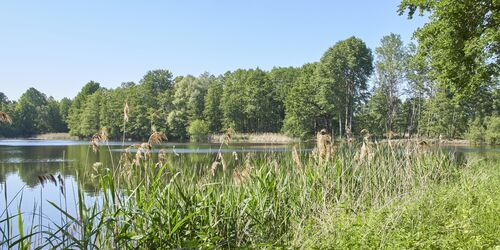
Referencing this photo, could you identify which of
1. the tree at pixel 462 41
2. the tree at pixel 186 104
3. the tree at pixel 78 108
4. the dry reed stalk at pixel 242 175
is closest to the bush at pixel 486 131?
the tree at pixel 462 41

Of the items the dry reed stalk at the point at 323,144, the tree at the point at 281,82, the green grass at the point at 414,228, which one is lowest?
the green grass at the point at 414,228

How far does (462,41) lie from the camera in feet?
54.7

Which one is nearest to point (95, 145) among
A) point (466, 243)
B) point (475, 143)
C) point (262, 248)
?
point (262, 248)

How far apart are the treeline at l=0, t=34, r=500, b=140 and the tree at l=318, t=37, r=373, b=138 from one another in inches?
4.9

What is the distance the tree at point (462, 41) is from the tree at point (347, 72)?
37603mm

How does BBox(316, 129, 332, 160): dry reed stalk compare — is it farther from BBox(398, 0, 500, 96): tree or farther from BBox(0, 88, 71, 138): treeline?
BBox(0, 88, 71, 138): treeline

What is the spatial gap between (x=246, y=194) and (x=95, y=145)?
213 cm

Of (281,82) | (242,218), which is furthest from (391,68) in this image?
(242,218)

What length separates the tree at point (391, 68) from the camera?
56219 millimetres

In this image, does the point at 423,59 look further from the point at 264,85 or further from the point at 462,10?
the point at 264,85

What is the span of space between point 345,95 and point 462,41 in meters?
40.5

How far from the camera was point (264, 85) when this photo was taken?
67.8 metres

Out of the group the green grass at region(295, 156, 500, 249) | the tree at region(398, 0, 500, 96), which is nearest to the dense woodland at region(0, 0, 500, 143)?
the tree at region(398, 0, 500, 96)

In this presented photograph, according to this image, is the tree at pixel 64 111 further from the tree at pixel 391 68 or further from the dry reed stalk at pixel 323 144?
the dry reed stalk at pixel 323 144
